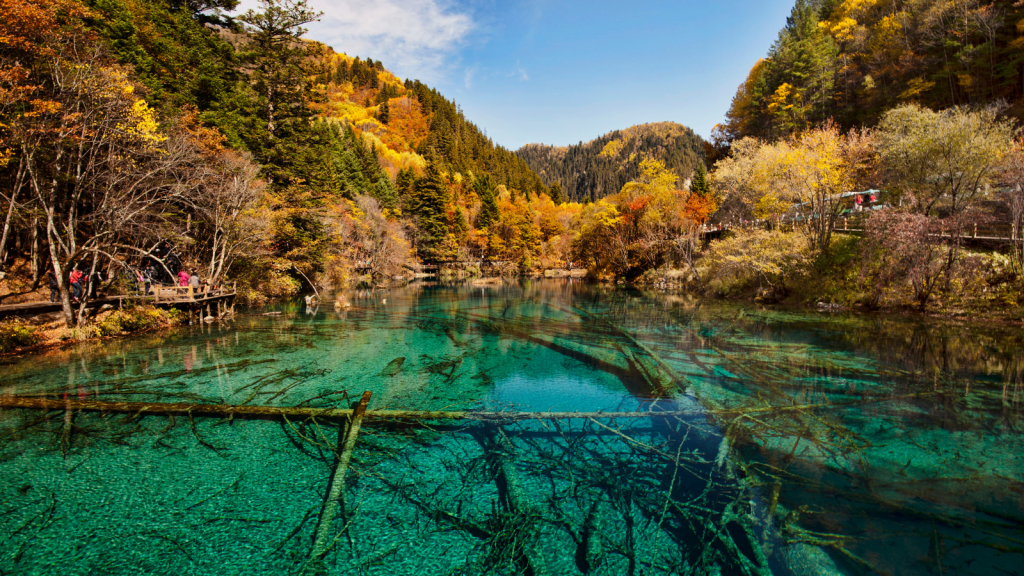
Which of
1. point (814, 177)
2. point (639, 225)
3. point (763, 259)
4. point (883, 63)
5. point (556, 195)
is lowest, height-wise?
point (763, 259)

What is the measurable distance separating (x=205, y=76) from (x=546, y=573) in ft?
107

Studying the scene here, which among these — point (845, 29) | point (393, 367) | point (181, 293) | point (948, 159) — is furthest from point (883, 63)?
point (181, 293)

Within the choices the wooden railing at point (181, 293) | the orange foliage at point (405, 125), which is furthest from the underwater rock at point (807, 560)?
the orange foliage at point (405, 125)

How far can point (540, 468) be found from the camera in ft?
17.9

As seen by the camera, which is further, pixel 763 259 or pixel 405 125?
pixel 405 125

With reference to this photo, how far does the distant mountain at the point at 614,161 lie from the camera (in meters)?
148

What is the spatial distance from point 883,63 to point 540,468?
49.2 metres

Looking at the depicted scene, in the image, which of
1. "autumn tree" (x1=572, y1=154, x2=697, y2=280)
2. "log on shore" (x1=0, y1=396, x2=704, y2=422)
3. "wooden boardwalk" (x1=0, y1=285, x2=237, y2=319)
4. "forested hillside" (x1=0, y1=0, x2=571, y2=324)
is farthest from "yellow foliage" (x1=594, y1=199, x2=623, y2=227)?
"log on shore" (x1=0, y1=396, x2=704, y2=422)

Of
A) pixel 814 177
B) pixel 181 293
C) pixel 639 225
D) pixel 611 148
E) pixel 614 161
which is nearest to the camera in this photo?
pixel 181 293

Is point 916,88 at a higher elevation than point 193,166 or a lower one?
higher

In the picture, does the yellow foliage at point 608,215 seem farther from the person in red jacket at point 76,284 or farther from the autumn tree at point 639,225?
the person in red jacket at point 76,284

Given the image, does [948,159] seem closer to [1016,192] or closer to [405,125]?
[1016,192]

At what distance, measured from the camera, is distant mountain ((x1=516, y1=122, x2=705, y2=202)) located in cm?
14750

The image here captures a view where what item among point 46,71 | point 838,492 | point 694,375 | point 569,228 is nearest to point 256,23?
point 46,71
